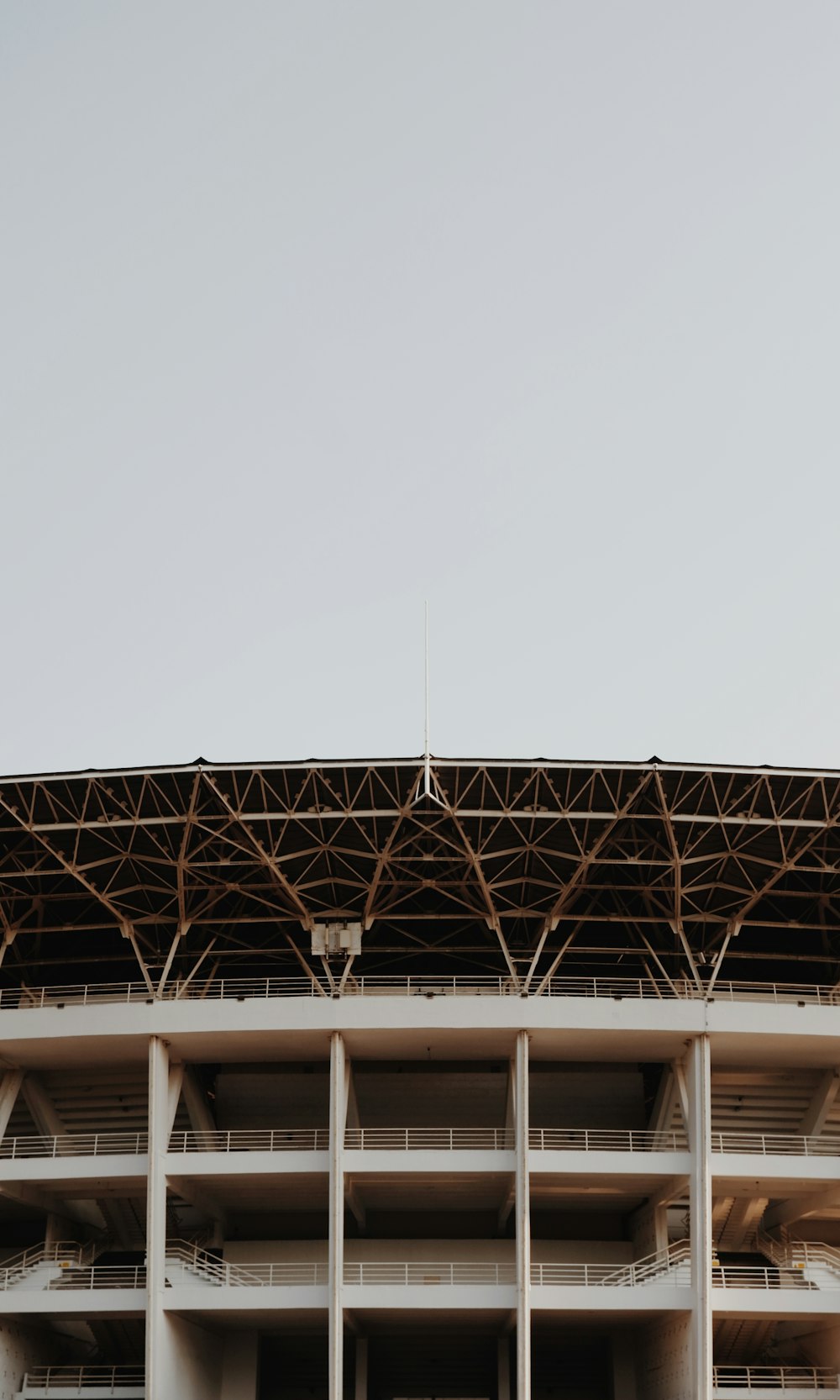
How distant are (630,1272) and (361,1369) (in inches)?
400

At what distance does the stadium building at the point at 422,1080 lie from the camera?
4559 centimetres

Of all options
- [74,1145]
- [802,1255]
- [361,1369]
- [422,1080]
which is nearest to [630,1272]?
[802,1255]

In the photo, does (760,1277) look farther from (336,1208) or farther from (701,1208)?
(336,1208)

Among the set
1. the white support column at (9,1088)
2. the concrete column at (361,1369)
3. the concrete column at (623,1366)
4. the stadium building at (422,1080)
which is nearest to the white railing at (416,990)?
the stadium building at (422,1080)

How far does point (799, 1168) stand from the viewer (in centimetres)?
4688

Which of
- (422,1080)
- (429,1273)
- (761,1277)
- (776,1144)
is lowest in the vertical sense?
(761,1277)

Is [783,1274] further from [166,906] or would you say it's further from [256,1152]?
[166,906]

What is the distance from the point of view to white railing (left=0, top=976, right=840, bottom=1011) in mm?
48000

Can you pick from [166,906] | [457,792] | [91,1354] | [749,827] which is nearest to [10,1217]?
[91,1354]

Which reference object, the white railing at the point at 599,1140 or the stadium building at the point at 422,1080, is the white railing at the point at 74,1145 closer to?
the stadium building at the point at 422,1080

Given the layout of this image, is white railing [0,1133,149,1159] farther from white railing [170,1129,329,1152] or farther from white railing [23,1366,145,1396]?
white railing [23,1366,145,1396]

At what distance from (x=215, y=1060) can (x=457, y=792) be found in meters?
13.0

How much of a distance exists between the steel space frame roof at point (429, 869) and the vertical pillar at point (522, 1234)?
2983 millimetres

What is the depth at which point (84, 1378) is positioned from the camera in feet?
172
